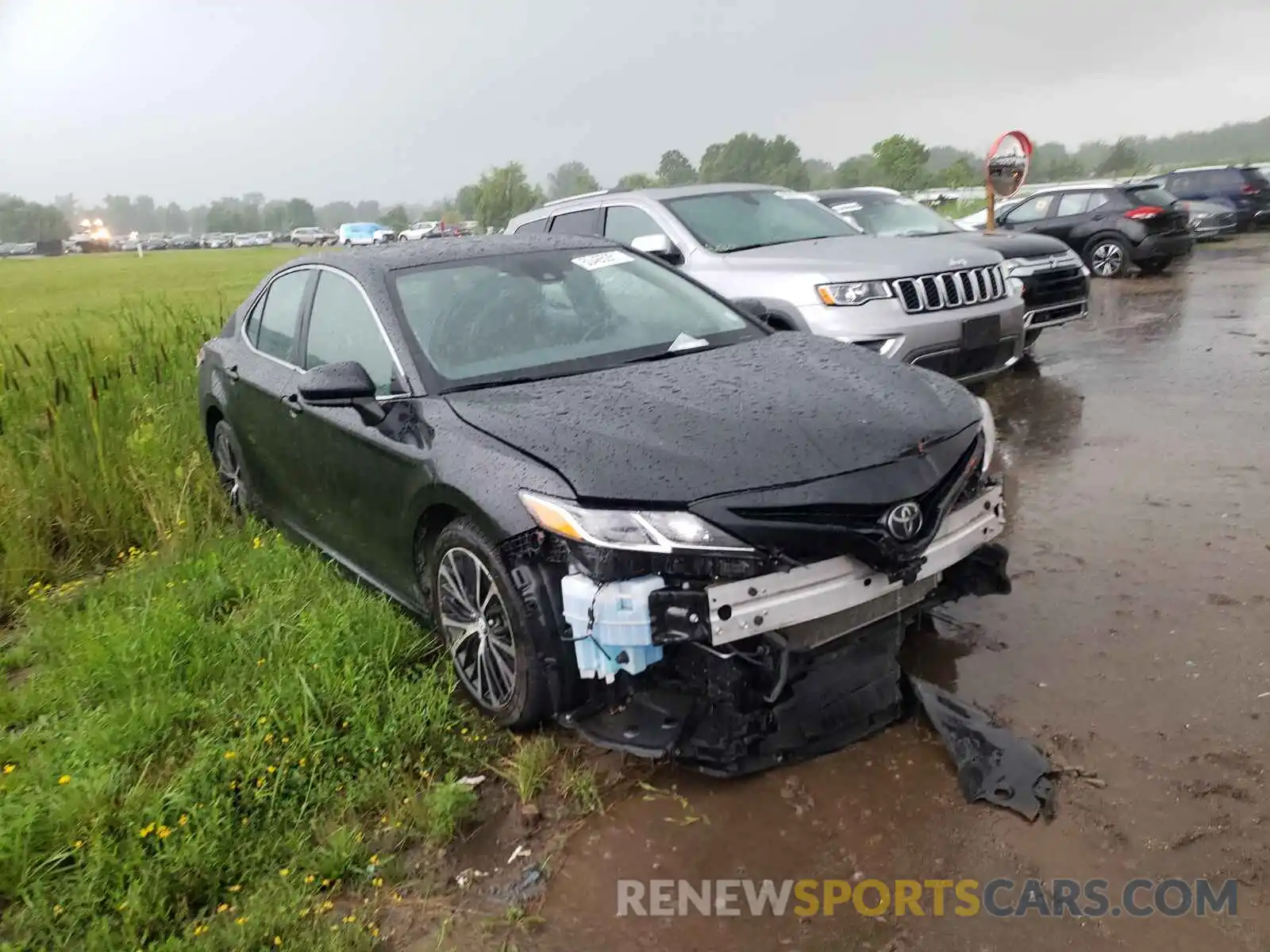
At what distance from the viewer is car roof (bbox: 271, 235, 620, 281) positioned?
432cm

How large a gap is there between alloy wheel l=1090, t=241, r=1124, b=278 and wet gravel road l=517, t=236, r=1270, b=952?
10467mm

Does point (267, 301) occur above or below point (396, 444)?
above

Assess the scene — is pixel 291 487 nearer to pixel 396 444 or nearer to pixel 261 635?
pixel 261 635

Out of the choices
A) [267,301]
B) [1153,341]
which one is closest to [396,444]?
[267,301]

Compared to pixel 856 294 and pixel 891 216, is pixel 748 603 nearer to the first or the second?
pixel 856 294

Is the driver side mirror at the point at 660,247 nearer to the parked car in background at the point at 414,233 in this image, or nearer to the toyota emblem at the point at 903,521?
the parked car in background at the point at 414,233

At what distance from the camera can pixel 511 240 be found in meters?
4.70

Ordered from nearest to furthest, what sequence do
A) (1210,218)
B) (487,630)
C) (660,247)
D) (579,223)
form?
(487,630), (660,247), (579,223), (1210,218)

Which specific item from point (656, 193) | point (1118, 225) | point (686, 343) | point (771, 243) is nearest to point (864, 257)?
point (771, 243)

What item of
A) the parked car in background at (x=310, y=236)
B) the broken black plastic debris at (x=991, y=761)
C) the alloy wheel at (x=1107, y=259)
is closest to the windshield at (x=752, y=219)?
the broken black plastic debris at (x=991, y=761)

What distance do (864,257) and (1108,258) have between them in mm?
10064

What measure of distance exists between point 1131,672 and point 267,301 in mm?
4585

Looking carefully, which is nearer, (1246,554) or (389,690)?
(389,690)

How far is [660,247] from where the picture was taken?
7.10 metres
